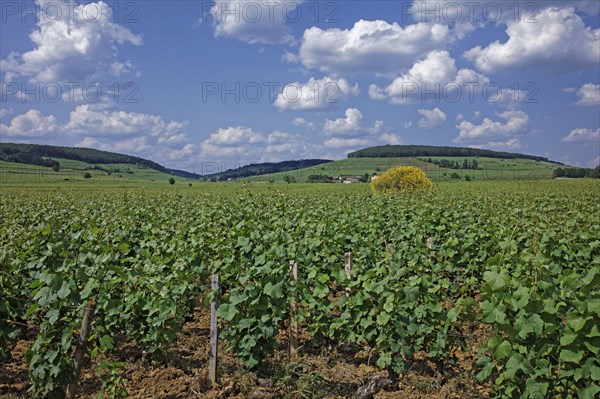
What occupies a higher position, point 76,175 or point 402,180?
point 76,175

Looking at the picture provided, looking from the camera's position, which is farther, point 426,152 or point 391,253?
point 426,152

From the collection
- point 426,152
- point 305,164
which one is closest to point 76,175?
point 305,164

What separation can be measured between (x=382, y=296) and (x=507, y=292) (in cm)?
156

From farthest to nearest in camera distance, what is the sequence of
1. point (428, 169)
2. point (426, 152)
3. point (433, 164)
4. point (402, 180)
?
1. point (426, 152)
2. point (433, 164)
3. point (428, 169)
4. point (402, 180)

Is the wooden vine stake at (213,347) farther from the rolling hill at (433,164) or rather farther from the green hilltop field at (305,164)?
the rolling hill at (433,164)

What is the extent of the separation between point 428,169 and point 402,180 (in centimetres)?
5797

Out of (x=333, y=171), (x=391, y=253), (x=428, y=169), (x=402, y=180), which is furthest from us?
(x=333, y=171)

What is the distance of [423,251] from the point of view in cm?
765

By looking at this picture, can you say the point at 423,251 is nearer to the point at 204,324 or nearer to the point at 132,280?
the point at 204,324

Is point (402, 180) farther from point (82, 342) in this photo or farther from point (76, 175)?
point (76, 175)

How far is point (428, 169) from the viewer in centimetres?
10156

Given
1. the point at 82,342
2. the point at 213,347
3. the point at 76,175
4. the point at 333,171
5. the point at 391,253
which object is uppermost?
the point at 333,171

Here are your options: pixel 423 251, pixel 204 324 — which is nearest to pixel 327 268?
pixel 423 251

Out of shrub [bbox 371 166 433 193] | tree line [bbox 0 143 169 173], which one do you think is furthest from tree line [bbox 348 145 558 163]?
shrub [bbox 371 166 433 193]
